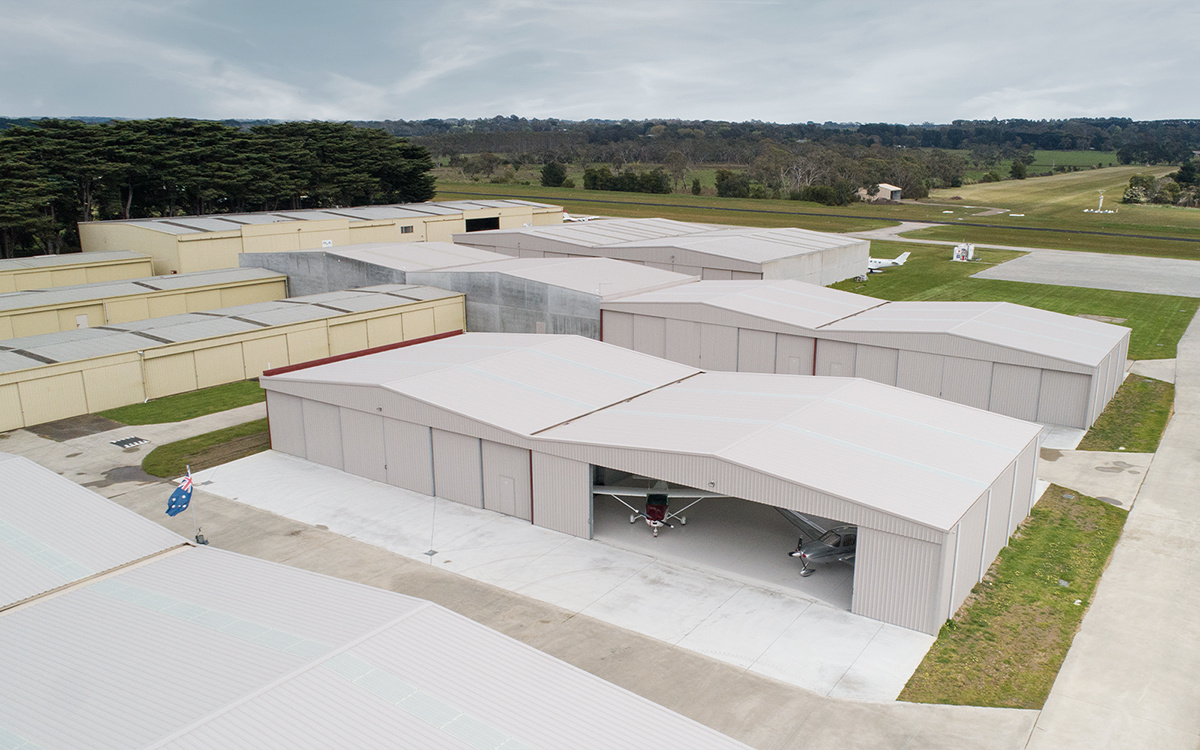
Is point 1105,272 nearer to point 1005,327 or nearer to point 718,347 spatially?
point 1005,327

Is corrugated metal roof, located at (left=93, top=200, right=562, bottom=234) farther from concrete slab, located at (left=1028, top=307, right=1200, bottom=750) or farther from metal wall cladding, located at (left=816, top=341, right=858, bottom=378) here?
concrete slab, located at (left=1028, top=307, right=1200, bottom=750)

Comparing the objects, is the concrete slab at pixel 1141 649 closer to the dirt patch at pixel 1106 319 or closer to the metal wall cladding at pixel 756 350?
the metal wall cladding at pixel 756 350

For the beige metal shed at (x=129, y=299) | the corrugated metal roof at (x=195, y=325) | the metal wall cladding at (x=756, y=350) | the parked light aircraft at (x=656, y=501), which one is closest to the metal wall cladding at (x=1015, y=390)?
the metal wall cladding at (x=756, y=350)

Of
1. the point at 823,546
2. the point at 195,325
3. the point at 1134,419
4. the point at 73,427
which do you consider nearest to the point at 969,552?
the point at 823,546

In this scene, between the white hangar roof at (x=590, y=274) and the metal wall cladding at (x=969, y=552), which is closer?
the metal wall cladding at (x=969, y=552)

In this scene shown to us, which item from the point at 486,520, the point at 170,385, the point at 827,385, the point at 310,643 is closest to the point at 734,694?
the point at 310,643

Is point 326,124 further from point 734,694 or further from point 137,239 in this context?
point 734,694
